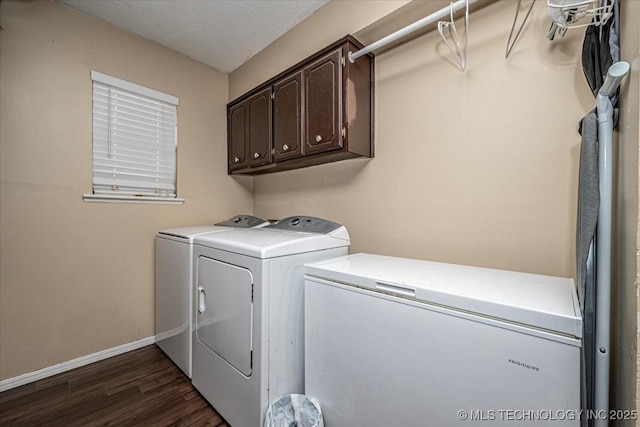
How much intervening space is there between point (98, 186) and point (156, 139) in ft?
1.94

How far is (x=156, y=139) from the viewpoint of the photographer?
91.0 inches

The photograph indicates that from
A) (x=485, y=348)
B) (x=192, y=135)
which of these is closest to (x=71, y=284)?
(x=192, y=135)

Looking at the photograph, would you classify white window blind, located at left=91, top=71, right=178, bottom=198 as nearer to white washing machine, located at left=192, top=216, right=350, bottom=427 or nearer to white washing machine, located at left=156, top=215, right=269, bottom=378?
white washing machine, located at left=156, top=215, right=269, bottom=378

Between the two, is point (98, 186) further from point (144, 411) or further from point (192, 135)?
point (144, 411)

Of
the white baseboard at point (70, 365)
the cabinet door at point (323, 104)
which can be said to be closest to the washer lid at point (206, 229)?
the cabinet door at point (323, 104)

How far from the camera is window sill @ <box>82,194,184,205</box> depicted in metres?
1.98

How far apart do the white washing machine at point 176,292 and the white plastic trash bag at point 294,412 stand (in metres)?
0.82

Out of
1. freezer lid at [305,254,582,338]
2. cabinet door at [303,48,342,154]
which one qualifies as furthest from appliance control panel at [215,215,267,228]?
freezer lid at [305,254,582,338]

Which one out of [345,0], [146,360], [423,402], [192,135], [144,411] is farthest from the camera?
[192,135]

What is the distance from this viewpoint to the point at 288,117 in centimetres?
199

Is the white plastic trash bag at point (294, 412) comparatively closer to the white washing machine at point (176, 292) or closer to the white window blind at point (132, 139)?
the white washing machine at point (176, 292)

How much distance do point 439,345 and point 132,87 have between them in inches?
108

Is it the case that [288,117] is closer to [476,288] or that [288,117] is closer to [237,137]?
[237,137]

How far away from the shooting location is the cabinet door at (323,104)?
1.66 m
